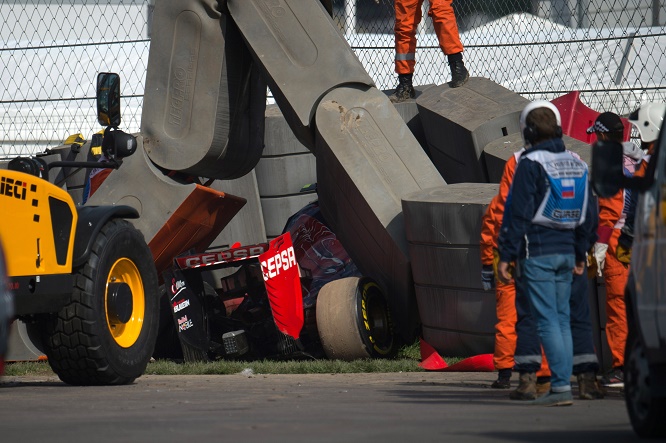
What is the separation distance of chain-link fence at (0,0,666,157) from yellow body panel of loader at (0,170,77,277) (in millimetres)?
6276

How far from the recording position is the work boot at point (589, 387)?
6.75m

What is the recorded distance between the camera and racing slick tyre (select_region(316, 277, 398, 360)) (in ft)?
31.7

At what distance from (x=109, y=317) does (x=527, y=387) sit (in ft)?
9.09

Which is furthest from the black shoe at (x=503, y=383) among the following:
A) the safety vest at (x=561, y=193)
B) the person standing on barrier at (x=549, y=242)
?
the safety vest at (x=561, y=193)

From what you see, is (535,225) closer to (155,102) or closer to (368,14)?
(155,102)

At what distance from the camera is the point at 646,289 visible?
509 centimetres

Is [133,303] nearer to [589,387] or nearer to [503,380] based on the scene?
[503,380]

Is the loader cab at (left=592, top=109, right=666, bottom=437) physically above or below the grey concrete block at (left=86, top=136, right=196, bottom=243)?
below

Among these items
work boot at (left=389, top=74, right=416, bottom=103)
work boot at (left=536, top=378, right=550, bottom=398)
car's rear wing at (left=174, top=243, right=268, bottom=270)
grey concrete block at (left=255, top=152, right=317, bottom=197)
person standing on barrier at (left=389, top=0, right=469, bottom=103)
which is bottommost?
work boot at (left=536, top=378, right=550, bottom=398)

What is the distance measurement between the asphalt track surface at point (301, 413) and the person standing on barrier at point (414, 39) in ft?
15.8

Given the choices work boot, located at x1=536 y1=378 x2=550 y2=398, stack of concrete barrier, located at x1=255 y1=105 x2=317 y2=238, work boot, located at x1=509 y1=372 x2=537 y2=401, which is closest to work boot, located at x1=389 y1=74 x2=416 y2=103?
stack of concrete barrier, located at x1=255 y1=105 x2=317 y2=238

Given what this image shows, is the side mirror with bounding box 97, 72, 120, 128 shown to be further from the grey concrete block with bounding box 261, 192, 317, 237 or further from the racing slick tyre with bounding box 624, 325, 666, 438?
the grey concrete block with bounding box 261, 192, 317, 237

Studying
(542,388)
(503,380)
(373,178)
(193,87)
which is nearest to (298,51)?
(193,87)

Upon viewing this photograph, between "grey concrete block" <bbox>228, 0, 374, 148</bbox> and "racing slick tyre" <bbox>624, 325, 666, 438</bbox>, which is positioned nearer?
"racing slick tyre" <bbox>624, 325, 666, 438</bbox>
